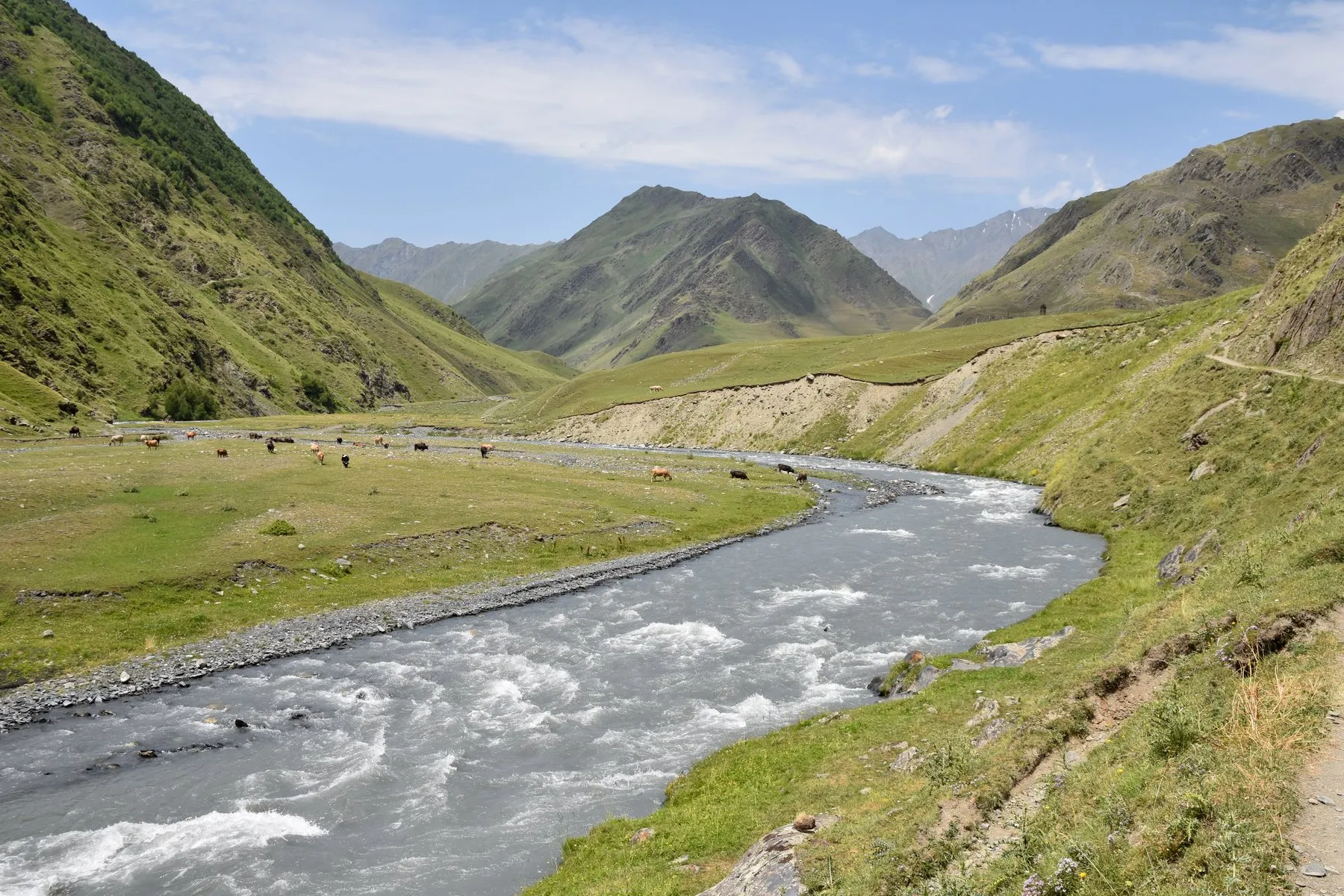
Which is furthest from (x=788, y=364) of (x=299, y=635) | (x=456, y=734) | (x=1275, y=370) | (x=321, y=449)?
(x=456, y=734)

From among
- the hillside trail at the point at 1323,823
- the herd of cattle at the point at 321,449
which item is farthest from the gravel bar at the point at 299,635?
the hillside trail at the point at 1323,823

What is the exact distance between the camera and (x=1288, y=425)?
40.7 m

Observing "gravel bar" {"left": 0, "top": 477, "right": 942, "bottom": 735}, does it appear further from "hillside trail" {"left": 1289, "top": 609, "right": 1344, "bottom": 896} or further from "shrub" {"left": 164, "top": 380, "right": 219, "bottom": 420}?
"shrub" {"left": 164, "top": 380, "right": 219, "bottom": 420}

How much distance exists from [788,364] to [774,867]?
499ft

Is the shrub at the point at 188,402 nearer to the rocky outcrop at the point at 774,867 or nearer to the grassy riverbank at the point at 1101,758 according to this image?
the grassy riverbank at the point at 1101,758

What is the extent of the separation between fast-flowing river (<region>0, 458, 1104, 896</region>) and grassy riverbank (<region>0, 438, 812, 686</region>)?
6.71 metres

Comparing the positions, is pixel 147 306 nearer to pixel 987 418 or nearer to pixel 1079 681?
pixel 987 418

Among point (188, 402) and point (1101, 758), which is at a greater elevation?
point (188, 402)

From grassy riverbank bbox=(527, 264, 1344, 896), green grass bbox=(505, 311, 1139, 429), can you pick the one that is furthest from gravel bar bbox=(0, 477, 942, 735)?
green grass bbox=(505, 311, 1139, 429)

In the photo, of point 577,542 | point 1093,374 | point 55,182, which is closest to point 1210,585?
point 577,542

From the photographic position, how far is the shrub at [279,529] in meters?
46.5

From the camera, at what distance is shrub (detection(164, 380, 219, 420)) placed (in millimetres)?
146375

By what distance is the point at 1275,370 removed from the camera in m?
47.1

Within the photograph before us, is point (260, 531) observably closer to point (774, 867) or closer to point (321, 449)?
point (321, 449)
